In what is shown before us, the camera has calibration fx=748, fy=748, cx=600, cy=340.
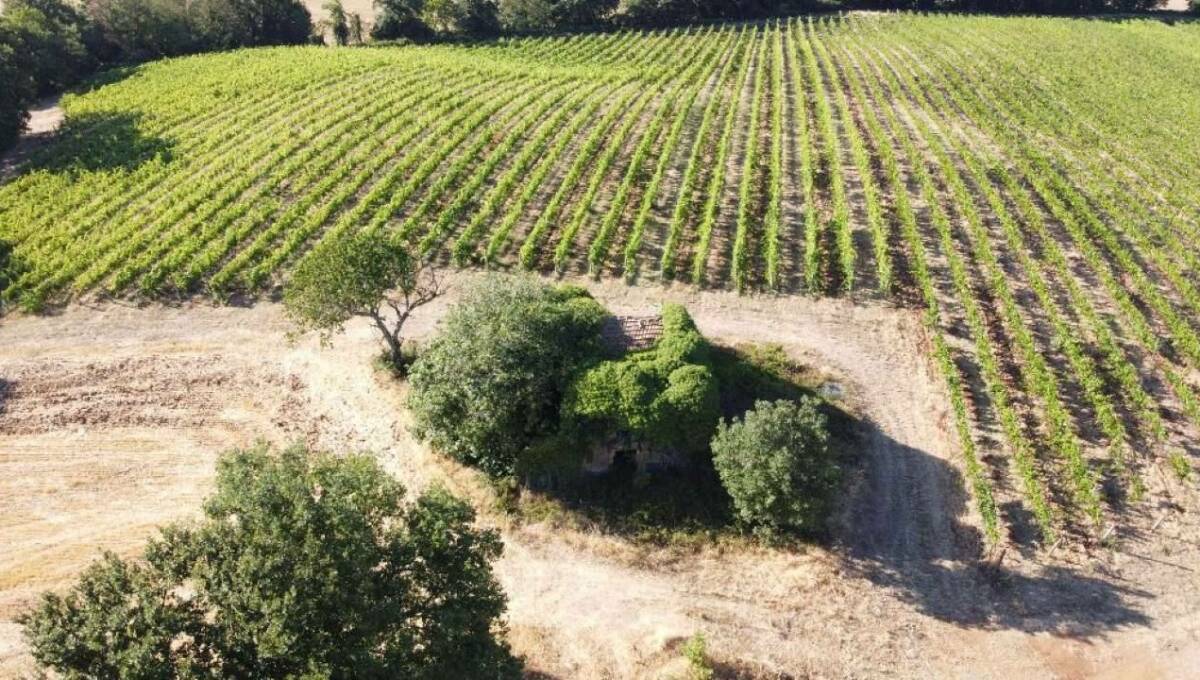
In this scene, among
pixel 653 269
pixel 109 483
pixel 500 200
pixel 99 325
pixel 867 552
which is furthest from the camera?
pixel 500 200

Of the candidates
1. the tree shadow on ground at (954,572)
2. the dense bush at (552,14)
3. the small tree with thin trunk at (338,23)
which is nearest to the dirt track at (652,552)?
the tree shadow on ground at (954,572)

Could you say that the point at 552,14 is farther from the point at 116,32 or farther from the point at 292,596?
the point at 292,596

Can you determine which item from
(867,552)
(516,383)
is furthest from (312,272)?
(867,552)

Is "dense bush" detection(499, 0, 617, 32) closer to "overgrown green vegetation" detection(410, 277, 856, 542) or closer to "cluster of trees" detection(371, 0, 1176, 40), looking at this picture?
"cluster of trees" detection(371, 0, 1176, 40)

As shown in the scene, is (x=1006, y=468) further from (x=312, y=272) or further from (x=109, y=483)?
(x=109, y=483)

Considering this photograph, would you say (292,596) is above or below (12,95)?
below

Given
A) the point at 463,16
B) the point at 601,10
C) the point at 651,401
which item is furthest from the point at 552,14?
the point at 651,401
